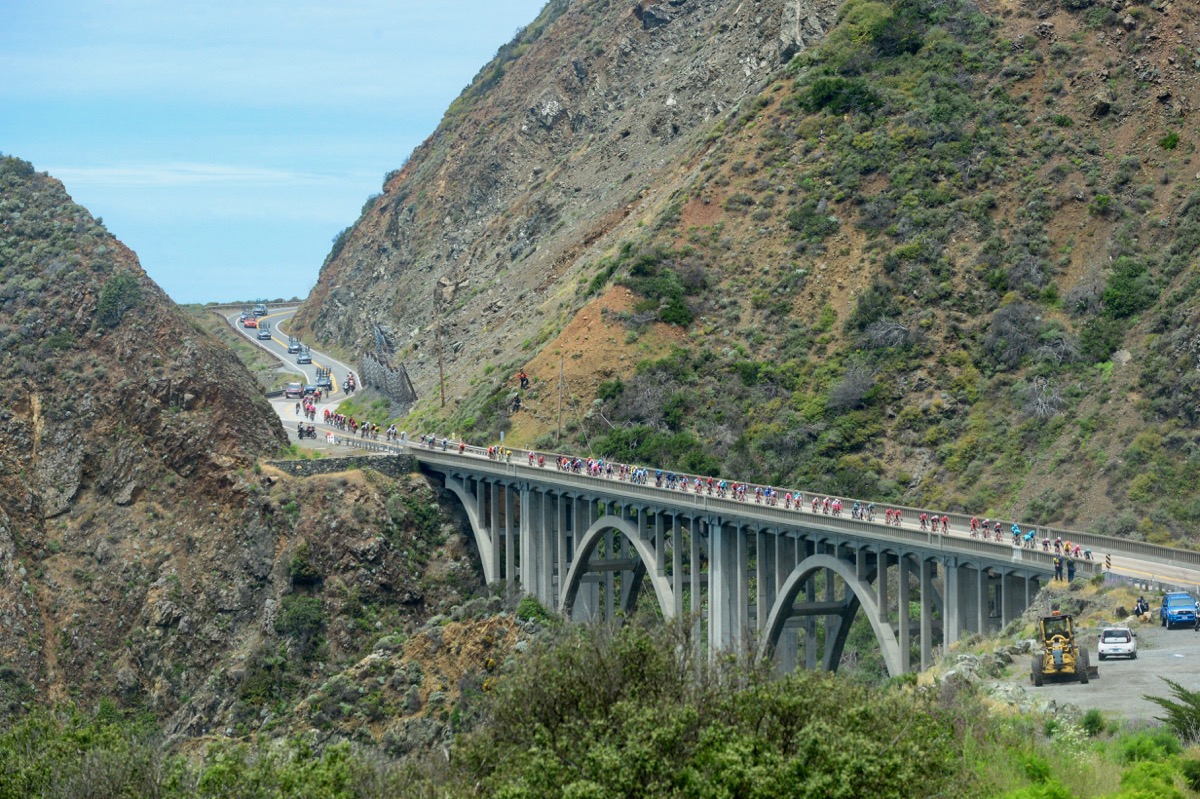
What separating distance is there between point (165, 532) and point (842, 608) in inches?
1374

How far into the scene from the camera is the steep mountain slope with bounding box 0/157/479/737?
70938 mm

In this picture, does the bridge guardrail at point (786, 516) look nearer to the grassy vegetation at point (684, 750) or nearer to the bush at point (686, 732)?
the grassy vegetation at point (684, 750)

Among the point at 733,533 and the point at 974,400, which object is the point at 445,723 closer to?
the point at 733,533

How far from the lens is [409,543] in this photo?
Result: 7881 centimetres

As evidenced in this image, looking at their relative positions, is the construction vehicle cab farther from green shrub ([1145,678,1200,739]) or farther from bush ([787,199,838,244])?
bush ([787,199,838,244])

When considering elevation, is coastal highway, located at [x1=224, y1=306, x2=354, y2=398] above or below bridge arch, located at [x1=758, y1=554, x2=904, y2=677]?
above

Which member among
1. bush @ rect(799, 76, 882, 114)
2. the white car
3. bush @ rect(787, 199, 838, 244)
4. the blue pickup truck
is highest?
bush @ rect(799, 76, 882, 114)

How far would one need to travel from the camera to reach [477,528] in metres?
79.4

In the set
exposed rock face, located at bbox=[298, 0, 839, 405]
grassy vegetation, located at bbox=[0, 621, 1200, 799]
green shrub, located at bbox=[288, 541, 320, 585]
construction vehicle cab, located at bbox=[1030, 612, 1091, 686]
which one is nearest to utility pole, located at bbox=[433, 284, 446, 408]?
exposed rock face, located at bbox=[298, 0, 839, 405]

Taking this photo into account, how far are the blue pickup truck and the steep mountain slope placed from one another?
36.7 meters

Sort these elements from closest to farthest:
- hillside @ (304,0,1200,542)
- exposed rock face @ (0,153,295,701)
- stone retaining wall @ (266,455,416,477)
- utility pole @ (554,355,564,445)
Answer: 1. exposed rock face @ (0,153,295,701)
2. hillside @ (304,0,1200,542)
3. stone retaining wall @ (266,455,416,477)
4. utility pole @ (554,355,564,445)

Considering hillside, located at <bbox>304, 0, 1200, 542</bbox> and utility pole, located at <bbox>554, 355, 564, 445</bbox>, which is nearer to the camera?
hillside, located at <bbox>304, 0, 1200, 542</bbox>

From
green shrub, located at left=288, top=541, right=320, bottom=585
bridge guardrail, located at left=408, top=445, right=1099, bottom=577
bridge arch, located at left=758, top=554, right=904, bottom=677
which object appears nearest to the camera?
bridge guardrail, located at left=408, top=445, right=1099, bottom=577

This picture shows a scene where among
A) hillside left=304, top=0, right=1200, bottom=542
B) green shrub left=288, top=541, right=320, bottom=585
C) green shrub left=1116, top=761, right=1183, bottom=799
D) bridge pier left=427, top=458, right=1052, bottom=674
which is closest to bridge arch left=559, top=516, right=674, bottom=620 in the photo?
bridge pier left=427, top=458, right=1052, bottom=674
